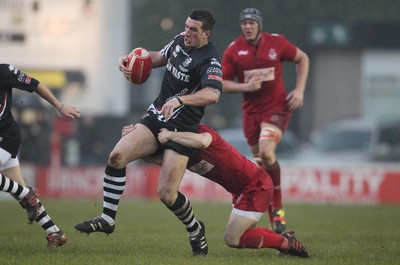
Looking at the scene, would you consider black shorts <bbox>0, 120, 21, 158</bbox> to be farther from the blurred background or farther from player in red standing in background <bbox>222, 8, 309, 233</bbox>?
the blurred background

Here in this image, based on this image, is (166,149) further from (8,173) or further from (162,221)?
(162,221)

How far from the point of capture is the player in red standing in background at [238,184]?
8.87m

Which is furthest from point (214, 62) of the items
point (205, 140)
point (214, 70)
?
point (205, 140)

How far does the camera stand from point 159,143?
359 inches

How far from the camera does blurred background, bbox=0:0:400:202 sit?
25922mm

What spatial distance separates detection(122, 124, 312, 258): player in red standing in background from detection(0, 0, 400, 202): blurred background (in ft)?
46.5

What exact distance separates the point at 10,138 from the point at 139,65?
1.38 m

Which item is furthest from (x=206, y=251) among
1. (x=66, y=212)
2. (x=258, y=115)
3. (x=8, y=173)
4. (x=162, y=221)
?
(x=66, y=212)

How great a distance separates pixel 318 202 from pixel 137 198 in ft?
12.5

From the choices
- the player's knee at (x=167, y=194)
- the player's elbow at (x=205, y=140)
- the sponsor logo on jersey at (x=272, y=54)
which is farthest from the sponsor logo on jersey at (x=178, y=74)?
the sponsor logo on jersey at (x=272, y=54)

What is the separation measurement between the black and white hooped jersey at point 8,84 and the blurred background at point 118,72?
14.0m

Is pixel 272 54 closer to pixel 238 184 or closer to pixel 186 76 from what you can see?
pixel 186 76

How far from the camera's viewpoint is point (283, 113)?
11.9 meters

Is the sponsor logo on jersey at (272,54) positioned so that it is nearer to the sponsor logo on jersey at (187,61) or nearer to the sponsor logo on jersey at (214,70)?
the sponsor logo on jersey at (187,61)
